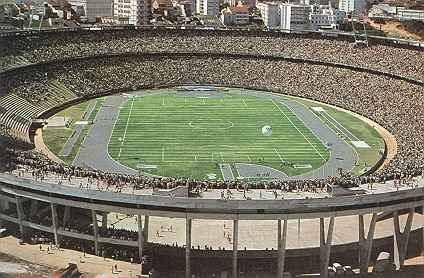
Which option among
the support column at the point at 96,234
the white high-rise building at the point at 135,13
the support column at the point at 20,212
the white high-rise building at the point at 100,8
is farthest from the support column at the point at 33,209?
the white high-rise building at the point at 100,8

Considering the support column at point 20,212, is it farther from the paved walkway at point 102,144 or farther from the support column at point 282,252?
the support column at point 282,252

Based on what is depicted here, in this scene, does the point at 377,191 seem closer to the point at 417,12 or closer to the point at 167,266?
the point at 167,266

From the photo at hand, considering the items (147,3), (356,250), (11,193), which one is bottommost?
(356,250)

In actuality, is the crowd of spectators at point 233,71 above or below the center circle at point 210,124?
above

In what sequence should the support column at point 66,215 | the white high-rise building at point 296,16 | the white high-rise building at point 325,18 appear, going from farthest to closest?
the white high-rise building at point 296,16
the white high-rise building at point 325,18
the support column at point 66,215

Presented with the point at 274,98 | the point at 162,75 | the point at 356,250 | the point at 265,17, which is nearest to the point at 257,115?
the point at 274,98

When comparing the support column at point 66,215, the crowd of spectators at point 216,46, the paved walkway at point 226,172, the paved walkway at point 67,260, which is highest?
the crowd of spectators at point 216,46

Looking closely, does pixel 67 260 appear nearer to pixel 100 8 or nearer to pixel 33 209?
pixel 33 209

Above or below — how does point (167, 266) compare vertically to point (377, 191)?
below

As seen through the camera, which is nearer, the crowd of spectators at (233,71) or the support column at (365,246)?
the support column at (365,246)
